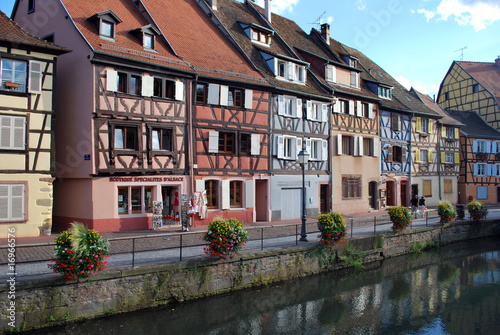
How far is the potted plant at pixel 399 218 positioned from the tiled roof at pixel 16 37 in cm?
1533

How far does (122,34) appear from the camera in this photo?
60.1 feet

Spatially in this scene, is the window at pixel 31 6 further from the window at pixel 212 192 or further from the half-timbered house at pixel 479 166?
the half-timbered house at pixel 479 166

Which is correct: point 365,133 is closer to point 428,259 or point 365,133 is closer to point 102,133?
point 428,259

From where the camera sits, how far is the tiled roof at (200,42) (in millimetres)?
20438

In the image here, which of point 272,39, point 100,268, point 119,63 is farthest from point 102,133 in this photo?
point 272,39

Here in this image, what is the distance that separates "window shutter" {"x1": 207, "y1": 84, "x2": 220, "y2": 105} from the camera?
19.9 m

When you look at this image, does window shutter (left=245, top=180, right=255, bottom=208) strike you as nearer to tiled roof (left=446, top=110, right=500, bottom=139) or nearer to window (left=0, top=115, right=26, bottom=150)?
window (left=0, top=115, right=26, bottom=150)

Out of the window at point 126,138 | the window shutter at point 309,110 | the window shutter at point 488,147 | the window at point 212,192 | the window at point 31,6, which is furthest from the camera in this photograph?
the window shutter at point 488,147

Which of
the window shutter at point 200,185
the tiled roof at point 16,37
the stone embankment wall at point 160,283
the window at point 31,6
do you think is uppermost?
the window at point 31,6

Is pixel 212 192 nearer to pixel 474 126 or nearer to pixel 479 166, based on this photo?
pixel 479 166

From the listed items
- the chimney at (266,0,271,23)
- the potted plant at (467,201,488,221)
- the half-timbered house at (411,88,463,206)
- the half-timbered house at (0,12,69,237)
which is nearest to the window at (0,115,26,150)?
the half-timbered house at (0,12,69,237)

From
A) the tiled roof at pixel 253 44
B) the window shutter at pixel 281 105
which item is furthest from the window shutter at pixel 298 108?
the window shutter at pixel 281 105

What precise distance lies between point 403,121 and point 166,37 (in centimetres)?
2036

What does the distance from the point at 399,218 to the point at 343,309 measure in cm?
775
